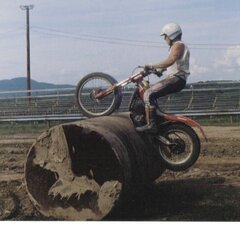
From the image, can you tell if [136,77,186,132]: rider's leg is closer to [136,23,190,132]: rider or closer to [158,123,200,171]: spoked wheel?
[136,23,190,132]: rider

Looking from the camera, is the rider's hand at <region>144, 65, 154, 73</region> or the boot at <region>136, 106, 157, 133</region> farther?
the rider's hand at <region>144, 65, 154, 73</region>

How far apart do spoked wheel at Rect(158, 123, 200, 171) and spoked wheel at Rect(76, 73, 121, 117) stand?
942 millimetres

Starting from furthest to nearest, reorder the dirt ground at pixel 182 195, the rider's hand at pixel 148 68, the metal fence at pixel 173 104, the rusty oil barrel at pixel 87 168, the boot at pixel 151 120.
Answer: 1. the metal fence at pixel 173 104
2. the rider's hand at pixel 148 68
3. the boot at pixel 151 120
4. the dirt ground at pixel 182 195
5. the rusty oil barrel at pixel 87 168

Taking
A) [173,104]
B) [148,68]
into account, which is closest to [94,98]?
[148,68]

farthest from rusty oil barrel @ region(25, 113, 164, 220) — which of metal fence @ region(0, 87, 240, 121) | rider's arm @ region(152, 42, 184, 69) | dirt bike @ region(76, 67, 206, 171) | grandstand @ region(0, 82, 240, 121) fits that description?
grandstand @ region(0, 82, 240, 121)

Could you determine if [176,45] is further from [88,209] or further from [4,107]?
[4,107]

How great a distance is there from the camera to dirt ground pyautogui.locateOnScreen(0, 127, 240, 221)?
8.55 metres

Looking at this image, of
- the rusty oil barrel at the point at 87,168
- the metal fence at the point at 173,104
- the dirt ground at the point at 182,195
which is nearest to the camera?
the rusty oil barrel at the point at 87,168

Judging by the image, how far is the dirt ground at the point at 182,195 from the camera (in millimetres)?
8547

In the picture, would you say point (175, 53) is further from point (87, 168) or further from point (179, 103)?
point (179, 103)

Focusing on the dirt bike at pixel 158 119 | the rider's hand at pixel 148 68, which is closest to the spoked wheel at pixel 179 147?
the dirt bike at pixel 158 119

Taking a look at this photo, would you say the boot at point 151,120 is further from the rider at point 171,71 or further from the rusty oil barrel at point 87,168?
the rusty oil barrel at point 87,168

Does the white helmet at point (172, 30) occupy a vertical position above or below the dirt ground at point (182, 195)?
above

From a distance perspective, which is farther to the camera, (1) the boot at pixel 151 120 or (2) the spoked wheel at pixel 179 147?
(1) the boot at pixel 151 120
